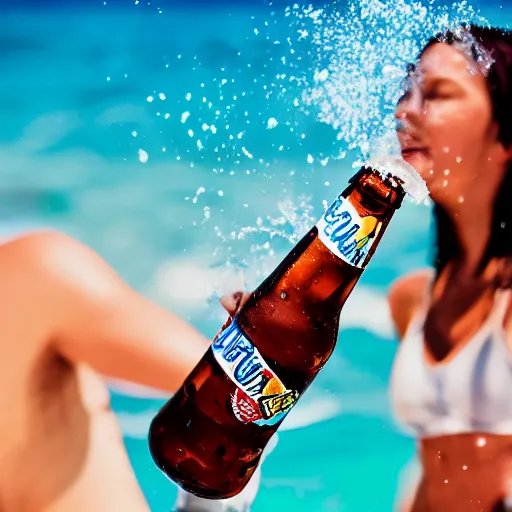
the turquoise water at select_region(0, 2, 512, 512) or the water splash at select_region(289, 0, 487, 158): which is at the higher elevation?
the water splash at select_region(289, 0, 487, 158)

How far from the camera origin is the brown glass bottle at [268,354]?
0.89 meters

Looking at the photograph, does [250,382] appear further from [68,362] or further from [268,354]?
[68,362]

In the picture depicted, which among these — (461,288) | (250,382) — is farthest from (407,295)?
(250,382)

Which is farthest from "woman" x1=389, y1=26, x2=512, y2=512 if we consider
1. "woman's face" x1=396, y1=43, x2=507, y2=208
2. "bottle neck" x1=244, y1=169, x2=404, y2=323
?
"bottle neck" x1=244, y1=169, x2=404, y2=323

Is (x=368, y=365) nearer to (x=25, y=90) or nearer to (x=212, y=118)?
(x=212, y=118)

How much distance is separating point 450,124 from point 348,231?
0.29m

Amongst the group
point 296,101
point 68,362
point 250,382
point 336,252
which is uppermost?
point 296,101

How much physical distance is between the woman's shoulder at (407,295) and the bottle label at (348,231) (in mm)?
240

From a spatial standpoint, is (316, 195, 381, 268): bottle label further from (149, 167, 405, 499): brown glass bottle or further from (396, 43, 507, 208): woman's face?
(396, 43, 507, 208): woman's face

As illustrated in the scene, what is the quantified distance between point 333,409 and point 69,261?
1.53 ft

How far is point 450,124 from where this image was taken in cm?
104

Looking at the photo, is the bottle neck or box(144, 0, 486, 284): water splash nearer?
the bottle neck

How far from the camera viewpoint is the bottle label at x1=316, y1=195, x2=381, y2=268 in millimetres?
877

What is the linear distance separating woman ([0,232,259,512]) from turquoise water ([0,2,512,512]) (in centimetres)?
4
